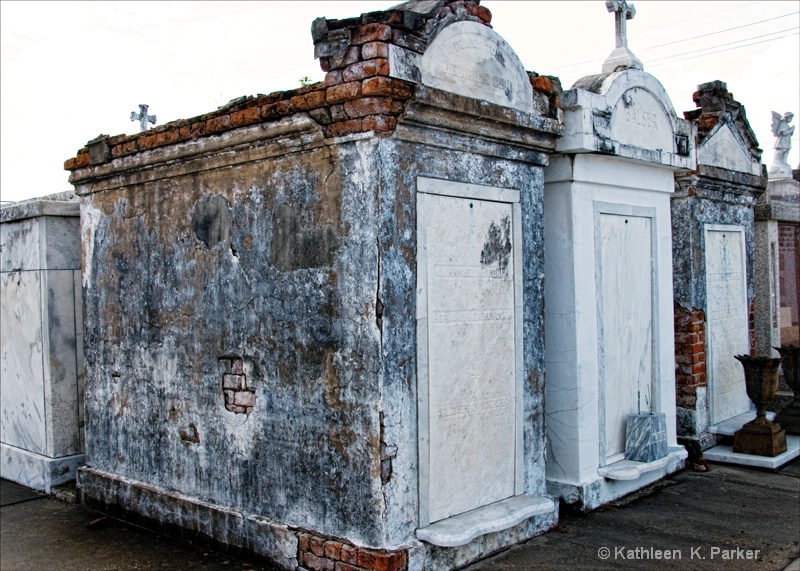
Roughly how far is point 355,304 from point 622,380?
9.60 feet

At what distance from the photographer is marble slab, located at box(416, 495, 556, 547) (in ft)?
14.9

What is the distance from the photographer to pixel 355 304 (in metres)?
4.53

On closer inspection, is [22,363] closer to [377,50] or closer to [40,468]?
[40,468]

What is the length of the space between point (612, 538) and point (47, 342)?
5.02 m

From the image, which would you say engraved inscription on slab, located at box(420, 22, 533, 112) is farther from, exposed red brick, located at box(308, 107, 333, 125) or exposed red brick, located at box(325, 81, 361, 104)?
exposed red brick, located at box(308, 107, 333, 125)

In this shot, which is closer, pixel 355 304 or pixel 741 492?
pixel 355 304

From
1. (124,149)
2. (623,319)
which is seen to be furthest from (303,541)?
(124,149)

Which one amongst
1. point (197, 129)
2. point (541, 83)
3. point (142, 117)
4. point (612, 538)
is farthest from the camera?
point (142, 117)

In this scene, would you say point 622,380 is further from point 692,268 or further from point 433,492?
point 433,492

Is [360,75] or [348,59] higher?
[348,59]

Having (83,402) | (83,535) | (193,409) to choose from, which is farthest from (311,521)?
(83,402)

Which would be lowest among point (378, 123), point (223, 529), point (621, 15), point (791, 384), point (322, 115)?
point (223, 529)

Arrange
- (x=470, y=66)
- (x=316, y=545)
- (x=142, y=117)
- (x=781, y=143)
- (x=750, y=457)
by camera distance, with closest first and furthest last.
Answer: (x=316, y=545), (x=470, y=66), (x=750, y=457), (x=142, y=117), (x=781, y=143)

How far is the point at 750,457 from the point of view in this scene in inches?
290
